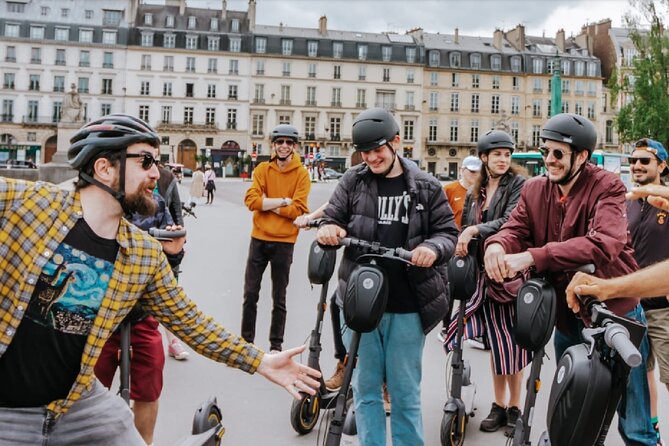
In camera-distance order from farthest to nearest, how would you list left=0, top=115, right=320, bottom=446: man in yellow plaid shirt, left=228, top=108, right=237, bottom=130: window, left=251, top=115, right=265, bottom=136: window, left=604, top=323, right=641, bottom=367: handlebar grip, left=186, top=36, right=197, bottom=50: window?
left=251, top=115, right=265, bottom=136: window → left=228, top=108, right=237, bottom=130: window → left=186, top=36, right=197, bottom=50: window → left=0, top=115, right=320, bottom=446: man in yellow plaid shirt → left=604, top=323, right=641, bottom=367: handlebar grip

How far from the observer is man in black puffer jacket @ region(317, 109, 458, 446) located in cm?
361

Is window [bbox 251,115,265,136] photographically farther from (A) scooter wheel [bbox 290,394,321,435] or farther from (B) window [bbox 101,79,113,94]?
(A) scooter wheel [bbox 290,394,321,435]

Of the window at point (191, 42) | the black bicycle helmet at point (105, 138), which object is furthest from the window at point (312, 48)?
the black bicycle helmet at point (105, 138)

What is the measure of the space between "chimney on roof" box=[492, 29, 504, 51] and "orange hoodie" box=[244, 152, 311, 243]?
259 ft

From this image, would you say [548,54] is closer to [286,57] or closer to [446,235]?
[286,57]

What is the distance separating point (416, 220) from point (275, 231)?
8.37 ft

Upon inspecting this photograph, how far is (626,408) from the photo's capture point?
359 centimetres

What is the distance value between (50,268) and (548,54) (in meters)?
85.0

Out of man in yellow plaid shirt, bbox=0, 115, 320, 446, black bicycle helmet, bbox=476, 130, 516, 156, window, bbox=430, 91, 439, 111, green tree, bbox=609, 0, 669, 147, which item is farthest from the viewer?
window, bbox=430, 91, 439, 111

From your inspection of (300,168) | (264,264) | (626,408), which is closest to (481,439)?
(626,408)

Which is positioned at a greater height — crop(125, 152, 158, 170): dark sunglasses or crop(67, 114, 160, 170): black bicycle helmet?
crop(67, 114, 160, 170): black bicycle helmet

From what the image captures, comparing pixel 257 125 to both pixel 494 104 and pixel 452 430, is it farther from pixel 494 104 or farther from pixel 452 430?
pixel 452 430

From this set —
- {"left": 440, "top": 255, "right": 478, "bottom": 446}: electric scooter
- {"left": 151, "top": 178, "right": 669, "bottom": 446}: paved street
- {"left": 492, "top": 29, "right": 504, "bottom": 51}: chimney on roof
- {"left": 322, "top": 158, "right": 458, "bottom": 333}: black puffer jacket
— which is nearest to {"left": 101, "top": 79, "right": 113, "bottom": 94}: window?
{"left": 492, "top": 29, "right": 504, "bottom": 51}: chimney on roof

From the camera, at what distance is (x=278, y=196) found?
6230 millimetres
